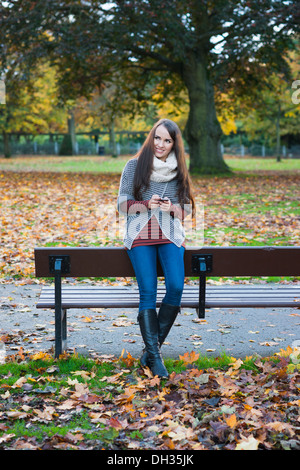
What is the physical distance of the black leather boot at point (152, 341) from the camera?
396 cm

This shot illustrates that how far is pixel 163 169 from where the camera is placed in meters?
4.43

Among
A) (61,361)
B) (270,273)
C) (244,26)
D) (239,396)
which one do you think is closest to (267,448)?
(239,396)

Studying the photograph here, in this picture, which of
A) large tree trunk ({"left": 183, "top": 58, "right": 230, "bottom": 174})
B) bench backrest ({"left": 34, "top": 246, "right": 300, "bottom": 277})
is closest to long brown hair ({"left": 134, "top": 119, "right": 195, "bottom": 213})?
bench backrest ({"left": 34, "top": 246, "right": 300, "bottom": 277})

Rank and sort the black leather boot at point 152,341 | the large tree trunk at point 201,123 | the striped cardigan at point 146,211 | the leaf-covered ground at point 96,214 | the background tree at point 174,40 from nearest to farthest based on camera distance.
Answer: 1. the black leather boot at point 152,341
2. the striped cardigan at point 146,211
3. the leaf-covered ground at point 96,214
4. the background tree at point 174,40
5. the large tree trunk at point 201,123

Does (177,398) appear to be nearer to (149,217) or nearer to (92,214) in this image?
(149,217)

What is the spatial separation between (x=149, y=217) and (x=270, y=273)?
977mm

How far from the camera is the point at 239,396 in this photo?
3.67 m

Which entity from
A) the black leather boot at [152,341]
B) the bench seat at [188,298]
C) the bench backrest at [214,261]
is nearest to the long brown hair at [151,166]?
the bench backrest at [214,261]

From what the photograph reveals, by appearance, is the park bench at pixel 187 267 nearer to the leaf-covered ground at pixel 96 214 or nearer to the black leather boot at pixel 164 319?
the black leather boot at pixel 164 319

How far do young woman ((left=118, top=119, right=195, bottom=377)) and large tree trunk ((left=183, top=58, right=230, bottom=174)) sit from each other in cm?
1668

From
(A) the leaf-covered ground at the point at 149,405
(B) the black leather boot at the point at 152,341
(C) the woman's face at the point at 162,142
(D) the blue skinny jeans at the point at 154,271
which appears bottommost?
(A) the leaf-covered ground at the point at 149,405

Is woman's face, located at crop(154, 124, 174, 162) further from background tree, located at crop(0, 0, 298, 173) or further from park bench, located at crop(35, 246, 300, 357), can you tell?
background tree, located at crop(0, 0, 298, 173)

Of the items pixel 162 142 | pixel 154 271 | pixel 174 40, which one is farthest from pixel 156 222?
pixel 174 40

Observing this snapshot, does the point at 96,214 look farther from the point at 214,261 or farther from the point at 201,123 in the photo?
the point at 201,123
